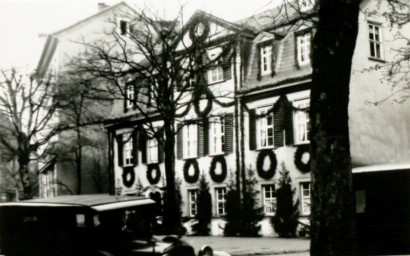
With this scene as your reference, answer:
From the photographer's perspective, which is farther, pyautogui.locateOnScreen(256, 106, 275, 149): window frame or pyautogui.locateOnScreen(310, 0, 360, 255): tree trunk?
pyautogui.locateOnScreen(256, 106, 275, 149): window frame

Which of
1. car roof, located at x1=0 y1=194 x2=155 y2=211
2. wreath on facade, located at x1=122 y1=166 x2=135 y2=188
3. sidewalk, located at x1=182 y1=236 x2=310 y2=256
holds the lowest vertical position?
sidewalk, located at x1=182 y1=236 x2=310 y2=256

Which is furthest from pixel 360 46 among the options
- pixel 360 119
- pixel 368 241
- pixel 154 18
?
pixel 368 241

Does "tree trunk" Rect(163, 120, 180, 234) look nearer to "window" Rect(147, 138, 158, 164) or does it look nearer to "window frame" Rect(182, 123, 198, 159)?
"window frame" Rect(182, 123, 198, 159)

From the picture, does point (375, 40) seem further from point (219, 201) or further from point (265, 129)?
point (219, 201)

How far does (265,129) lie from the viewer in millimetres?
24953

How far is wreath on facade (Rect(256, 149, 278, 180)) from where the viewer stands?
24.1 m

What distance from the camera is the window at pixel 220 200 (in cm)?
2645

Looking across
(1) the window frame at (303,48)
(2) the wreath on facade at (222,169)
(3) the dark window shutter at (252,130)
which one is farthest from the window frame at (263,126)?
(1) the window frame at (303,48)

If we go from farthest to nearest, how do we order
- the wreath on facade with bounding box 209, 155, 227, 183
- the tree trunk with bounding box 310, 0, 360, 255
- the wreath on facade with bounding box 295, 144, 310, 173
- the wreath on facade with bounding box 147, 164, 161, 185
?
the wreath on facade with bounding box 147, 164, 161, 185 → the wreath on facade with bounding box 209, 155, 227, 183 → the wreath on facade with bounding box 295, 144, 310, 173 → the tree trunk with bounding box 310, 0, 360, 255

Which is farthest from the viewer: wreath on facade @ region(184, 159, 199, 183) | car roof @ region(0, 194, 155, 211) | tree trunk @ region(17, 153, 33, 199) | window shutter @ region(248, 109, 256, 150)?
tree trunk @ region(17, 153, 33, 199)

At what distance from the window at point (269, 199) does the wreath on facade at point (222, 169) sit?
2457 mm

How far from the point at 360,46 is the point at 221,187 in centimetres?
888

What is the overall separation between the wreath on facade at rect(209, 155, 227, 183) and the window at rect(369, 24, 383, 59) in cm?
804

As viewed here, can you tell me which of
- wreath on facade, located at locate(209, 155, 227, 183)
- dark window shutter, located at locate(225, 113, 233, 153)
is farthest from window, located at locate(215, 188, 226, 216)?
dark window shutter, located at locate(225, 113, 233, 153)
